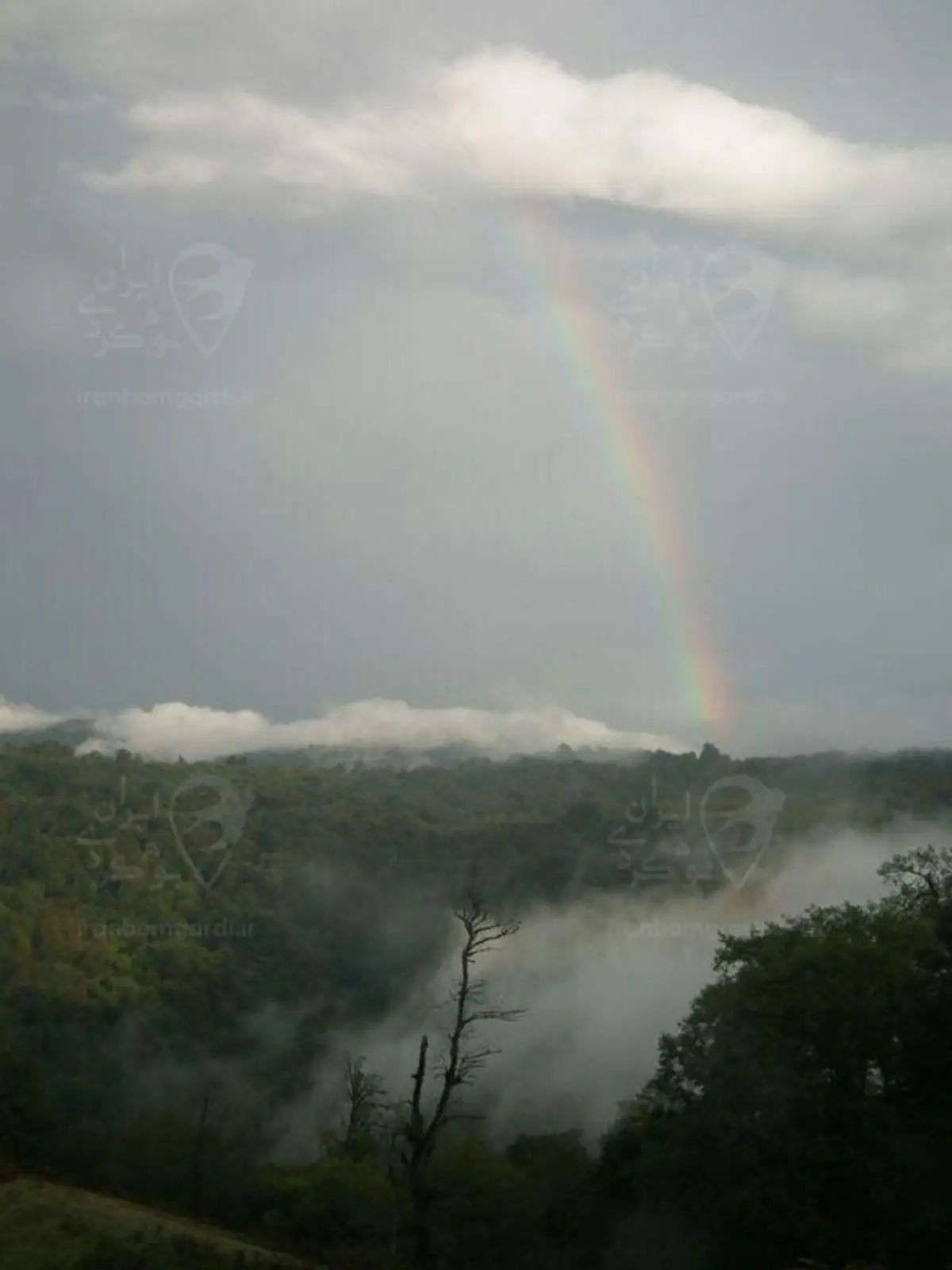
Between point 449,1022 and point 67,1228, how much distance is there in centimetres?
6730

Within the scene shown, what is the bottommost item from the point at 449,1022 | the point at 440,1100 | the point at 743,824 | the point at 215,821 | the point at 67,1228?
the point at 449,1022

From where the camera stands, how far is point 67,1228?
20953mm

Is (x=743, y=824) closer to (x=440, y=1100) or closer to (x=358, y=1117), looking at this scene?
(x=358, y=1117)

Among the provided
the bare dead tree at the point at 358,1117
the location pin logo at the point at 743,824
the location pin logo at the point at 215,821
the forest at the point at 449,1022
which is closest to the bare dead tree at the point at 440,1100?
the forest at the point at 449,1022

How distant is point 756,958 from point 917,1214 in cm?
591

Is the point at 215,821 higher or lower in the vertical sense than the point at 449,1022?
higher

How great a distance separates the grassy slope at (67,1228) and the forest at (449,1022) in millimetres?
78

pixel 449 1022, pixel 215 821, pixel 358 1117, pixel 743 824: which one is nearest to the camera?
pixel 358 1117

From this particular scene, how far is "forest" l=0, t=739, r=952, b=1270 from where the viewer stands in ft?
80.4

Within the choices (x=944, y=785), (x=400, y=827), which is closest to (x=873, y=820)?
(x=944, y=785)

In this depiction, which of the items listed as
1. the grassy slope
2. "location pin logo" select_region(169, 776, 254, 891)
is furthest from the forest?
"location pin logo" select_region(169, 776, 254, 891)

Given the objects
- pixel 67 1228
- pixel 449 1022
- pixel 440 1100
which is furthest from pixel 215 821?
pixel 67 1228

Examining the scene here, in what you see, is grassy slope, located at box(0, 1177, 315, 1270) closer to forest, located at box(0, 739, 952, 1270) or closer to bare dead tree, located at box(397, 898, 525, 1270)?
forest, located at box(0, 739, 952, 1270)

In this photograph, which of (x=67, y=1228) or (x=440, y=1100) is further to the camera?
(x=440, y=1100)
